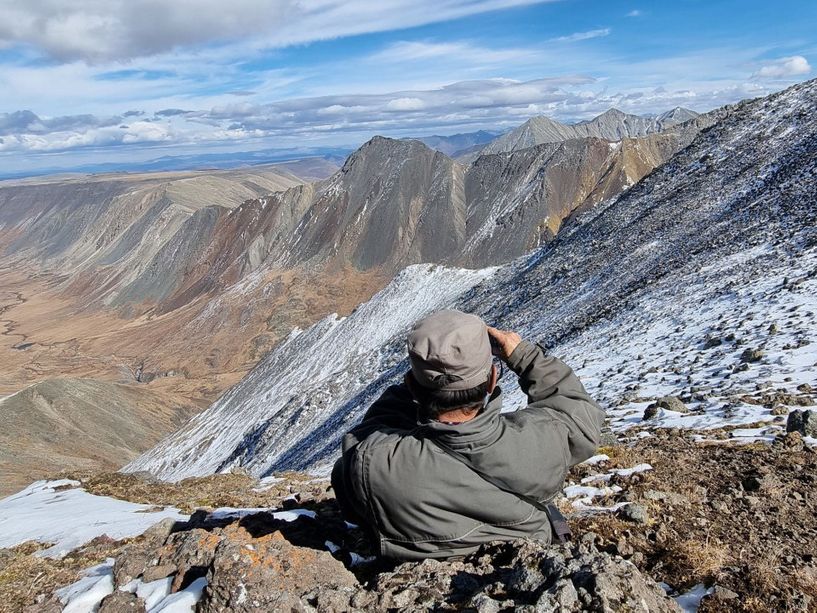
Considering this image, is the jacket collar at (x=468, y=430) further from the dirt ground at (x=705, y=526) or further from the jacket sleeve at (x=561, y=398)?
the dirt ground at (x=705, y=526)

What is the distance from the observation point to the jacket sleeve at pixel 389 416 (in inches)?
154

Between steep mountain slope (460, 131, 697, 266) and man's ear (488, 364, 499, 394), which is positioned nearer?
man's ear (488, 364, 499, 394)

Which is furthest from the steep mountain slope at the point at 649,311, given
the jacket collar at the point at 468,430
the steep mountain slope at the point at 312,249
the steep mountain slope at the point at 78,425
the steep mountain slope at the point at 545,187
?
the steep mountain slope at the point at 545,187

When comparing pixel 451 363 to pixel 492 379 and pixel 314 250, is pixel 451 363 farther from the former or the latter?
pixel 314 250

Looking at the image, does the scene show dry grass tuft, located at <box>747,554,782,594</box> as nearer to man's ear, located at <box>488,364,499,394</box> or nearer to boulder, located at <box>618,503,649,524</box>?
boulder, located at <box>618,503,649,524</box>

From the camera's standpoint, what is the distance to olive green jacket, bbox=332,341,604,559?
11.1ft

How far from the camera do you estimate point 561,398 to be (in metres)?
3.86

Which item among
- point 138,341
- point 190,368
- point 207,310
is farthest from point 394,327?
point 138,341

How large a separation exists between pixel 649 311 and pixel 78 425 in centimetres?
5969

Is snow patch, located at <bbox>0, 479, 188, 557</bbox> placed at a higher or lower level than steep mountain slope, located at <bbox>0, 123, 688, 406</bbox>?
higher

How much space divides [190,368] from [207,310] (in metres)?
17.3

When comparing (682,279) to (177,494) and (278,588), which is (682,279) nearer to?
(177,494)

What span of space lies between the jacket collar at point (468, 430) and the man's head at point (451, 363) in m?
0.09

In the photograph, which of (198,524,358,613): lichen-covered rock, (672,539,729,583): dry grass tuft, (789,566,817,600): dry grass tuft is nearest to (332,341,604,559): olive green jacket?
(198,524,358,613): lichen-covered rock
